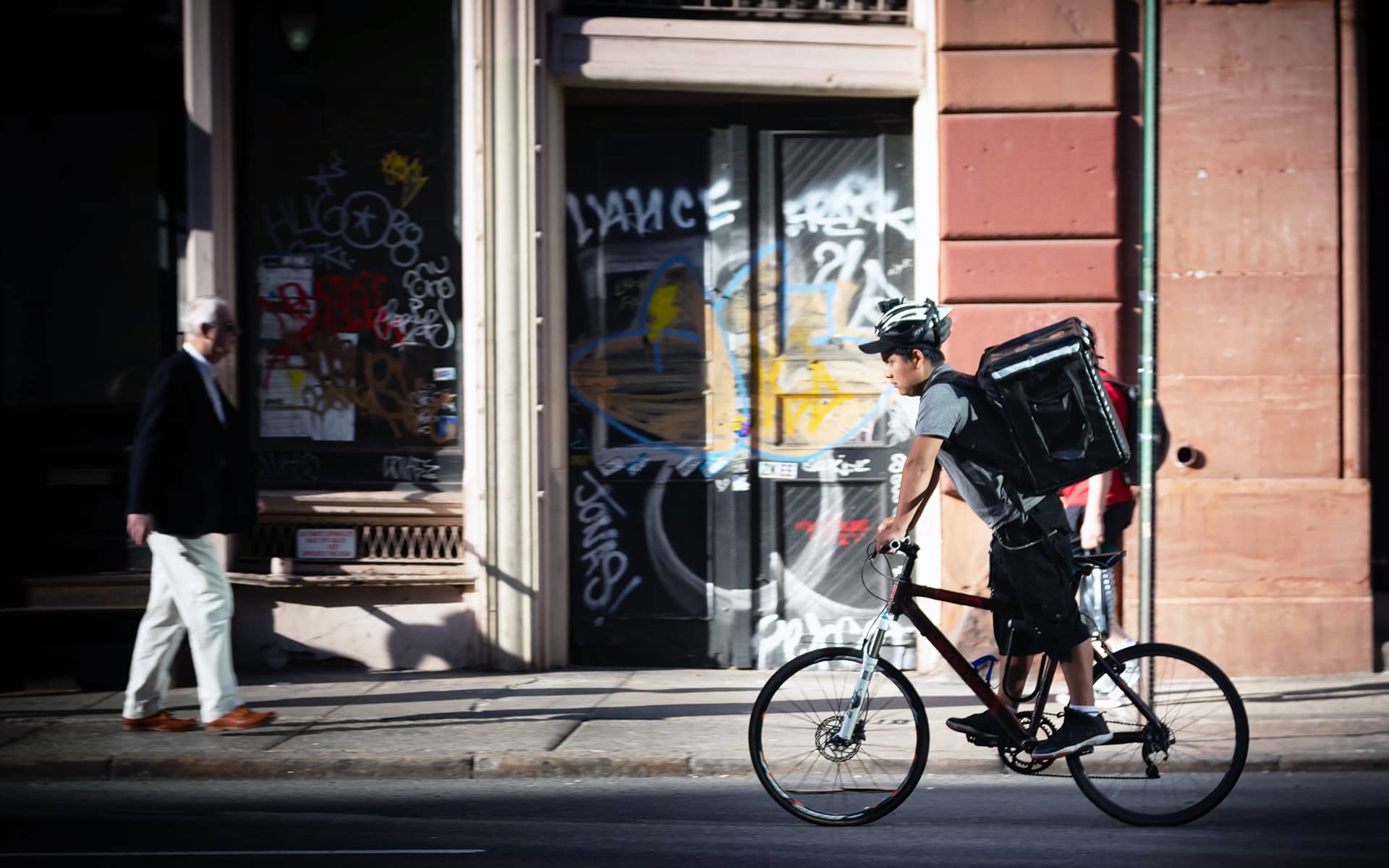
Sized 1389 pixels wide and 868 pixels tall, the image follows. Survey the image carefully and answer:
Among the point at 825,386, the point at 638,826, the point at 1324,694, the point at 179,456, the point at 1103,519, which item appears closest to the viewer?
the point at 638,826

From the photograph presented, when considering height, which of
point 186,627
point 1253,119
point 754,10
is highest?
point 754,10

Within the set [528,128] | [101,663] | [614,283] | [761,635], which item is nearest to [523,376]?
[614,283]

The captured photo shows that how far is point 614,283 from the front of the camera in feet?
27.8

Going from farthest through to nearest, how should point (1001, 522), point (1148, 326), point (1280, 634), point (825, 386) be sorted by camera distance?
point (825, 386) → point (1280, 634) → point (1148, 326) → point (1001, 522)

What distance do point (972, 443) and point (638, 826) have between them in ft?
6.06

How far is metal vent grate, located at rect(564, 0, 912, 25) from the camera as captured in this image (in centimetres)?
839

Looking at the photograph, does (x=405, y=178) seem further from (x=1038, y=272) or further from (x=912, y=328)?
(x=912, y=328)

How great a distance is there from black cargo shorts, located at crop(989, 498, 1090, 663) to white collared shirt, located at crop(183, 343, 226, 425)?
149 inches

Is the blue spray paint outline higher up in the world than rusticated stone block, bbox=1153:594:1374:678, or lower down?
higher up

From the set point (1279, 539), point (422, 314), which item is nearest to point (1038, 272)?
point (1279, 539)

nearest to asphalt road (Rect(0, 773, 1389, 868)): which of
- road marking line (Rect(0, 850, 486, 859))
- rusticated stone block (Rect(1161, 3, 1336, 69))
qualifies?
road marking line (Rect(0, 850, 486, 859))

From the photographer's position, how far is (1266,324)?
809cm

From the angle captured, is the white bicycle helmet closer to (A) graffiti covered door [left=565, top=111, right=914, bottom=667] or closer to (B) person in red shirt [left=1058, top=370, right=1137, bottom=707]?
(B) person in red shirt [left=1058, top=370, right=1137, bottom=707]

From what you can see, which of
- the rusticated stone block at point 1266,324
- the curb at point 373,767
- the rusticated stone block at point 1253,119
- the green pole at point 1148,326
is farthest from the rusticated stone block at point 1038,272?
the curb at point 373,767
